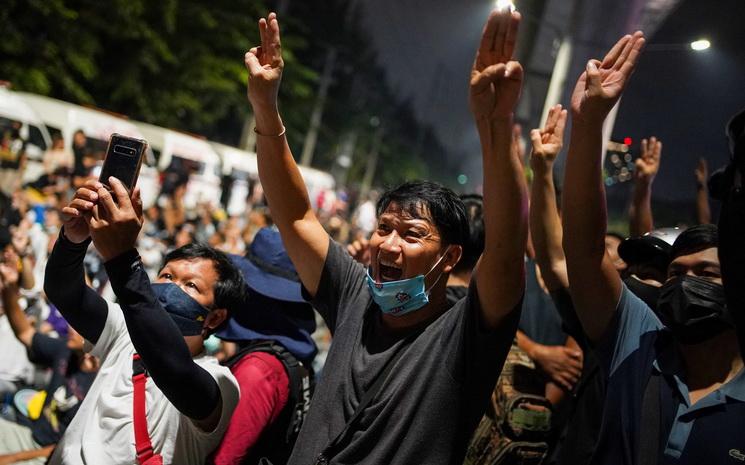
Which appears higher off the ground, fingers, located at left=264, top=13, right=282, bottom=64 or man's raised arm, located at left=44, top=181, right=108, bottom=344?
fingers, located at left=264, top=13, right=282, bottom=64

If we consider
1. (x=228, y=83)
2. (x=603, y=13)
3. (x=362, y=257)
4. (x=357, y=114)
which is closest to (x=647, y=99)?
(x=362, y=257)

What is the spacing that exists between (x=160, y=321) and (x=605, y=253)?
1.41 metres

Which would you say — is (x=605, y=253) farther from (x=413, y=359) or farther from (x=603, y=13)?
(x=603, y=13)

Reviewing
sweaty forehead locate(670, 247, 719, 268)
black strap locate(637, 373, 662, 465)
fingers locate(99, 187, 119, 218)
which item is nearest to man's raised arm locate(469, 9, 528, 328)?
black strap locate(637, 373, 662, 465)

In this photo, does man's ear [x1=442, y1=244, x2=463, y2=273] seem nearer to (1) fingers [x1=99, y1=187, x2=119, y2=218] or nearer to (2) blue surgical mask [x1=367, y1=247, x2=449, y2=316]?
(2) blue surgical mask [x1=367, y1=247, x2=449, y2=316]

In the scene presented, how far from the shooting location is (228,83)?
23.0 meters

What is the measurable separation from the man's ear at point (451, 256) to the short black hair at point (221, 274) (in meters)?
0.92

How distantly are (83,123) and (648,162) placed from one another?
1437cm

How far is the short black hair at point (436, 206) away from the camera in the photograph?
204 centimetres

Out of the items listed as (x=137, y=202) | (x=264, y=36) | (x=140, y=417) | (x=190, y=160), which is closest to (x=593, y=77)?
(x=264, y=36)

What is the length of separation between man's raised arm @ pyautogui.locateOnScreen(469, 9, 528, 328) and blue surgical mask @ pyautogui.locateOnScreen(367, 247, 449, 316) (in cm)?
31

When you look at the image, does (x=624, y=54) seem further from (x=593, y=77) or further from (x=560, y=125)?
(x=560, y=125)

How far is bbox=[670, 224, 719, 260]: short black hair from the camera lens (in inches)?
84.3

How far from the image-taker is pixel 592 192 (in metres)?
1.91
